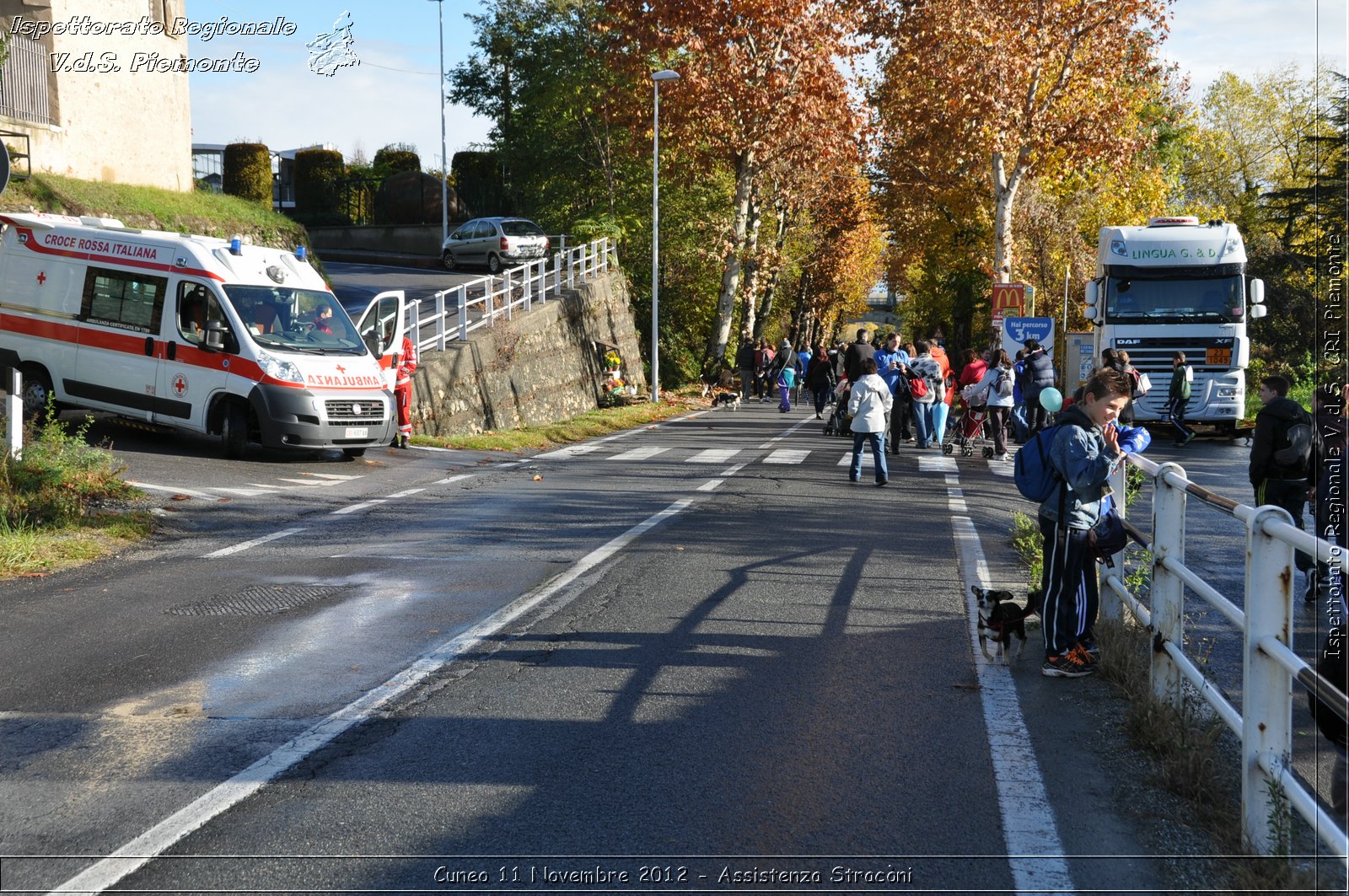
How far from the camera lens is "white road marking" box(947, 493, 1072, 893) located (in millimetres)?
4172

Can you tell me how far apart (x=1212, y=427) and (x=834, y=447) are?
14.7m

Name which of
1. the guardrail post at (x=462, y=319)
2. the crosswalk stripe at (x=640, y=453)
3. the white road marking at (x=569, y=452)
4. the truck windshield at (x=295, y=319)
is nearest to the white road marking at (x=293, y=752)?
the truck windshield at (x=295, y=319)

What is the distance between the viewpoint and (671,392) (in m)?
38.4

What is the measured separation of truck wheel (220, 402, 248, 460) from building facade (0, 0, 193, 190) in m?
11.7

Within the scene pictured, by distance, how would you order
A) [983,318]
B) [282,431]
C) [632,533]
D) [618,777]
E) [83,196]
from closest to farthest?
[618,777] → [632,533] → [282,431] → [83,196] → [983,318]

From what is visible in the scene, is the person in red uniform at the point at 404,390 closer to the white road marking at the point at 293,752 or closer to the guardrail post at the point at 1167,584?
the white road marking at the point at 293,752

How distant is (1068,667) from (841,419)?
1734cm

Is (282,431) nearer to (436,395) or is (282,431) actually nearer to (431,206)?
(436,395)

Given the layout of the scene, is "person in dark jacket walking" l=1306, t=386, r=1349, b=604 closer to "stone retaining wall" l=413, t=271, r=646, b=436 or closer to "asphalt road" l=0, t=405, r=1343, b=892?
"asphalt road" l=0, t=405, r=1343, b=892

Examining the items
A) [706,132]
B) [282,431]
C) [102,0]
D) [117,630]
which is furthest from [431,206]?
[117,630]

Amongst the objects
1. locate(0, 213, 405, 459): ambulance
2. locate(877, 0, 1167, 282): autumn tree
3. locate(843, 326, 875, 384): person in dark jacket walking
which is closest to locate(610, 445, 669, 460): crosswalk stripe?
locate(843, 326, 875, 384): person in dark jacket walking

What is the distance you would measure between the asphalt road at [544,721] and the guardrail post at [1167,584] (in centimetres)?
36

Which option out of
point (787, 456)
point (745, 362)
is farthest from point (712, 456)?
point (745, 362)

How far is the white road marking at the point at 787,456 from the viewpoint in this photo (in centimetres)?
1864
